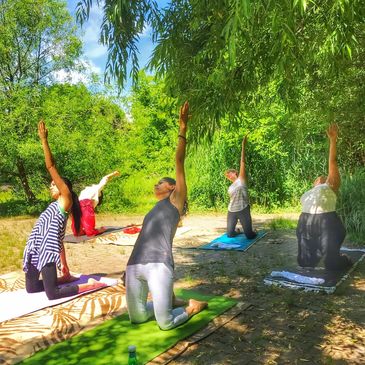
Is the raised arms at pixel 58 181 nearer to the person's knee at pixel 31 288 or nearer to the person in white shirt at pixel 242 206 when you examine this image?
the person's knee at pixel 31 288

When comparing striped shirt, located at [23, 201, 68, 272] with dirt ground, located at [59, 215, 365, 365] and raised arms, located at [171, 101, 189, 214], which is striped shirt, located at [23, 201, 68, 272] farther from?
raised arms, located at [171, 101, 189, 214]

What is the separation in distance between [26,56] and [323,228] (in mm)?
12395

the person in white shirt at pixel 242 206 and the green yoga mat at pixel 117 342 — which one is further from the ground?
the person in white shirt at pixel 242 206

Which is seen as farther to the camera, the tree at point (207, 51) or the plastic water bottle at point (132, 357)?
the tree at point (207, 51)

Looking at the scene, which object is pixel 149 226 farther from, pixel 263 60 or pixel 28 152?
pixel 28 152

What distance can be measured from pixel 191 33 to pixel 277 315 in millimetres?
3018

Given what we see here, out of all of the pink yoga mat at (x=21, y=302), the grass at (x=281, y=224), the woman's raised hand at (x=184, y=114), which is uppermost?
the woman's raised hand at (x=184, y=114)

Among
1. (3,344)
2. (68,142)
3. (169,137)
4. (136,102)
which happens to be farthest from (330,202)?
(136,102)

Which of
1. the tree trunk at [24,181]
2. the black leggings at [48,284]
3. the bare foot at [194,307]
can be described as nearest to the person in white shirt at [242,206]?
Answer: the bare foot at [194,307]

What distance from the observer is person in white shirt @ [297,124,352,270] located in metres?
5.55

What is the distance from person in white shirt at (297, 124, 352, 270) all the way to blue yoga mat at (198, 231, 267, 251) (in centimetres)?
172

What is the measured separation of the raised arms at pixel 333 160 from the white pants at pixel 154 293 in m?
2.77

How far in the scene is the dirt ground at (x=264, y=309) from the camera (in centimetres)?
345

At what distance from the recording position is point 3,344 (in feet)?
12.2
